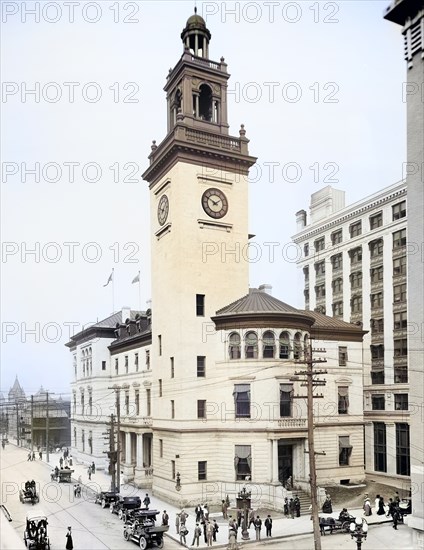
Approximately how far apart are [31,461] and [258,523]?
51317 millimetres

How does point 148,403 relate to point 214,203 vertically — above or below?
below

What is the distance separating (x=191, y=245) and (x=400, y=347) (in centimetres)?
2366

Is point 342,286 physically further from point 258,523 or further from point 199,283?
point 258,523

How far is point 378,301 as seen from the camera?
59.4 m

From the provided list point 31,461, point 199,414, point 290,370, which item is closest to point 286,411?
point 290,370

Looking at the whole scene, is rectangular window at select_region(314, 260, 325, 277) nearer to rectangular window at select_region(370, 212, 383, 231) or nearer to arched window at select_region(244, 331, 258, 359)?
rectangular window at select_region(370, 212, 383, 231)

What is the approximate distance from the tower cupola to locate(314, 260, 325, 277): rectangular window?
2843 centimetres

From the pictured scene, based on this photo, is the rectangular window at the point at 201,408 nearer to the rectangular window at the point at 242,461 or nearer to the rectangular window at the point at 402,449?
the rectangular window at the point at 242,461

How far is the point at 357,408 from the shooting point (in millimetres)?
50531

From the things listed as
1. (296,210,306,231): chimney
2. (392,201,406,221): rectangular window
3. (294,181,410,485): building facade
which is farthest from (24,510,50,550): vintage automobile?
(296,210,306,231): chimney

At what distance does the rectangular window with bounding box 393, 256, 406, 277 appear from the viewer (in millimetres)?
56125

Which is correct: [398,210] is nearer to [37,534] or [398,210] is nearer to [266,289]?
[266,289]

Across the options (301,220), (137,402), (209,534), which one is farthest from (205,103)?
(209,534)

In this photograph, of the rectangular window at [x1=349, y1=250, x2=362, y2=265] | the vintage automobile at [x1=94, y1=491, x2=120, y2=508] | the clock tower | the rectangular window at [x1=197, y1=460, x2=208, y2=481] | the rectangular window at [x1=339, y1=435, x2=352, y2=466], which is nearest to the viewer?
the rectangular window at [x1=197, y1=460, x2=208, y2=481]
